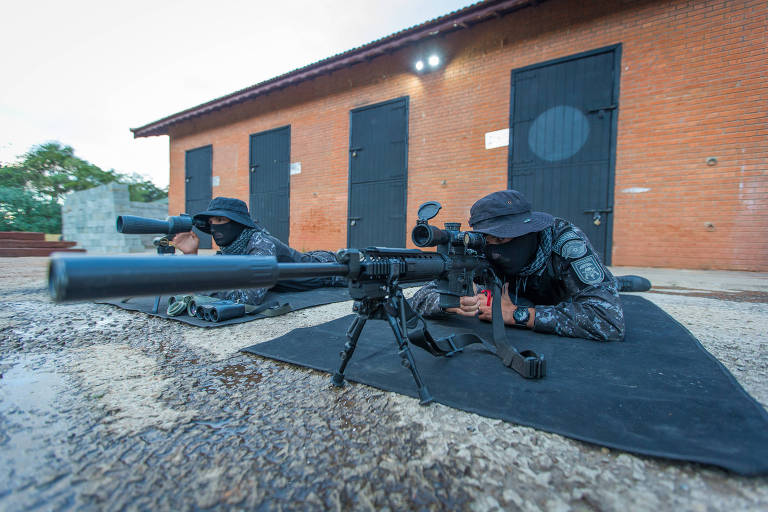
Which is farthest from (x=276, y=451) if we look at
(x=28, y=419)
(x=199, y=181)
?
(x=199, y=181)

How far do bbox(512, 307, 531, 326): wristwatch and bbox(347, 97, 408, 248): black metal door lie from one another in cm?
545

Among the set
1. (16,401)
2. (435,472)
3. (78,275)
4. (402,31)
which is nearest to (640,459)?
(435,472)

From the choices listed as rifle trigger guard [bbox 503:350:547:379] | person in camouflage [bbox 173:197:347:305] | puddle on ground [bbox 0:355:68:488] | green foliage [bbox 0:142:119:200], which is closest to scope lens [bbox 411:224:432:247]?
rifle trigger guard [bbox 503:350:547:379]

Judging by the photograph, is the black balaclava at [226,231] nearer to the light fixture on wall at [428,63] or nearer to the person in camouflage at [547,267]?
the person in camouflage at [547,267]

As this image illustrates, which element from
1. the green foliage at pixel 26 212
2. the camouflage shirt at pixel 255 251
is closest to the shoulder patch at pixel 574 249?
the camouflage shirt at pixel 255 251

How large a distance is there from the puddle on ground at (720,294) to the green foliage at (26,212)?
18588 mm

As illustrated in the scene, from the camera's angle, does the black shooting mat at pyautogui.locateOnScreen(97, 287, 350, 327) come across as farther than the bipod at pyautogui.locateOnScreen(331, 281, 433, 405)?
Yes

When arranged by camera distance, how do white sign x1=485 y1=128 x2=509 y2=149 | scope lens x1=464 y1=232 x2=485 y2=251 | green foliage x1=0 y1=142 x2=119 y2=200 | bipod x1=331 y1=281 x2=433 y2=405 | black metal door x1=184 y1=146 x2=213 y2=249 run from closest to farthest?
1. bipod x1=331 y1=281 x2=433 y2=405
2. scope lens x1=464 y1=232 x2=485 y2=251
3. white sign x1=485 y1=128 x2=509 y2=149
4. black metal door x1=184 y1=146 x2=213 y2=249
5. green foliage x1=0 y1=142 x2=119 y2=200

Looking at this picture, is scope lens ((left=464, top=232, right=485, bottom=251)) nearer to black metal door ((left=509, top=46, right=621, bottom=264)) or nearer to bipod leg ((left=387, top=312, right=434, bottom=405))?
bipod leg ((left=387, top=312, right=434, bottom=405))

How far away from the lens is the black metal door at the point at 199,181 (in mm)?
11250

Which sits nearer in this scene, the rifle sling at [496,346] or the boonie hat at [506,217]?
the rifle sling at [496,346]

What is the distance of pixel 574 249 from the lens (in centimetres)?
220

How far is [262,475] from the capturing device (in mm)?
930

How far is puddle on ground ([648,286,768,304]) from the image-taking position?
360 cm
